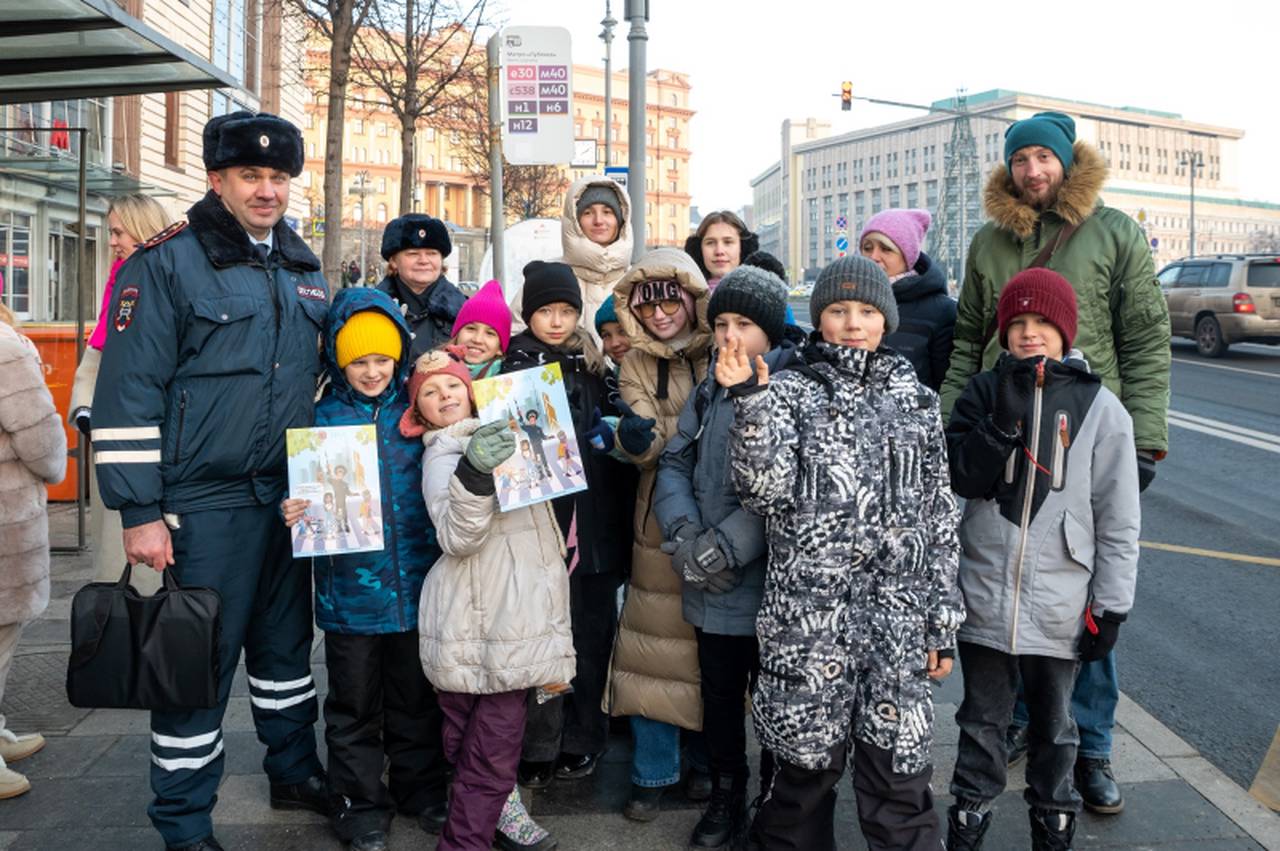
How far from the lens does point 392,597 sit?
11.8ft

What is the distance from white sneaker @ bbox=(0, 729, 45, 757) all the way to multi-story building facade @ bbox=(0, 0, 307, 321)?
11.3 feet

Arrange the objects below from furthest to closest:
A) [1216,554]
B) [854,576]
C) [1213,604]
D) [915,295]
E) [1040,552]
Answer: [1216,554] < [1213,604] < [915,295] < [1040,552] < [854,576]

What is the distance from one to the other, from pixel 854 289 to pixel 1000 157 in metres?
121

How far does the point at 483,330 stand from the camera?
3.91 meters

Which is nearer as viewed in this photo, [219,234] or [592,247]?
[219,234]

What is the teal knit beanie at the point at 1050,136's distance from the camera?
3.86 meters

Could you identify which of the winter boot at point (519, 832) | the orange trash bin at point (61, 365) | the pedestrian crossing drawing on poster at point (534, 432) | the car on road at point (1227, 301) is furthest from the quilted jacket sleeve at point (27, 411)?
the car on road at point (1227, 301)

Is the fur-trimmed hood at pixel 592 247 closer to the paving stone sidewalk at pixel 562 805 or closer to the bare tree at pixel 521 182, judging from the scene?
the paving stone sidewalk at pixel 562 805

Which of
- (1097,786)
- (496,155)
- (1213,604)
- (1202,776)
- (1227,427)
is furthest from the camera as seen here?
(1227,427)

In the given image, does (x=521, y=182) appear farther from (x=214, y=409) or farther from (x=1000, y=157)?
(x=1000, y=157)

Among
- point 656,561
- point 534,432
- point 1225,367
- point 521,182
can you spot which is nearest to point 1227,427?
point 1225,367

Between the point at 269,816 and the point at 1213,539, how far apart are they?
22.9ft

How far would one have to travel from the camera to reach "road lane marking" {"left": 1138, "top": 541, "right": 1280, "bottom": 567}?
23.7ft

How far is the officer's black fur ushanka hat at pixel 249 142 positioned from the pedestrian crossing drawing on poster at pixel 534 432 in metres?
1.01
